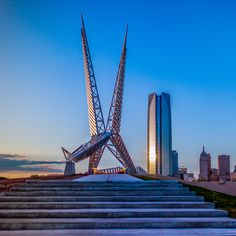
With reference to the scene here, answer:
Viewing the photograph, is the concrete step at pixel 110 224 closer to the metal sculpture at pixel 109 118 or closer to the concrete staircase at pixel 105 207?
the concrete staircase at pixel 105 207

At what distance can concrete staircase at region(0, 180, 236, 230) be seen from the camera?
6.92 m

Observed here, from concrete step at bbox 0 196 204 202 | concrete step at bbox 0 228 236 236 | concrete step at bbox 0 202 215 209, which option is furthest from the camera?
concrete step at bbox 0 196 204 202

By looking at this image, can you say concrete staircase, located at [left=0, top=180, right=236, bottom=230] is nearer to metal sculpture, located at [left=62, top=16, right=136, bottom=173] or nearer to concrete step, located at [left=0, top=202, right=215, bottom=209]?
concrete step, located at [left=0, top=202, right=215, bottom=209]

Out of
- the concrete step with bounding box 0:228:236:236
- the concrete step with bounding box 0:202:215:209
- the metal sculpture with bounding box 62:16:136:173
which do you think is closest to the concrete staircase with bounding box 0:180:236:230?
the concrete step with bounding box 0:202:215:209

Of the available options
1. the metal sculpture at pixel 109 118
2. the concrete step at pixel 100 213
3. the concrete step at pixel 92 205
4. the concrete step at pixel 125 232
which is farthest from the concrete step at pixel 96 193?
the metal sculpture at pixel 109 118

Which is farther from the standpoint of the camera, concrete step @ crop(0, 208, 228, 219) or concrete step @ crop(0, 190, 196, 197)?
concrete step @ crop(0, 190, 196, 197)

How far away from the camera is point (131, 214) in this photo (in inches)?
301

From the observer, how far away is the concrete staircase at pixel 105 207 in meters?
6.92

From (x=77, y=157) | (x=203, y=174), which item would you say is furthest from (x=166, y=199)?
(x=203, y=174)

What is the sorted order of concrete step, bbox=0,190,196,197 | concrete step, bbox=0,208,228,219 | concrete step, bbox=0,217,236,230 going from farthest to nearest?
concrete step, bbox=0,190,196,197 < concrete step, bbox=0,208,228,219 < concrete step, bbox=0,217,236,230

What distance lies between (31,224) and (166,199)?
413 centimetres

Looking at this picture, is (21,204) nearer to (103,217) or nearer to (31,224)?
(31,224)

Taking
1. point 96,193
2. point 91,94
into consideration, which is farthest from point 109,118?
point 96,193

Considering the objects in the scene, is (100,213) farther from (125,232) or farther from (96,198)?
(96,198)
